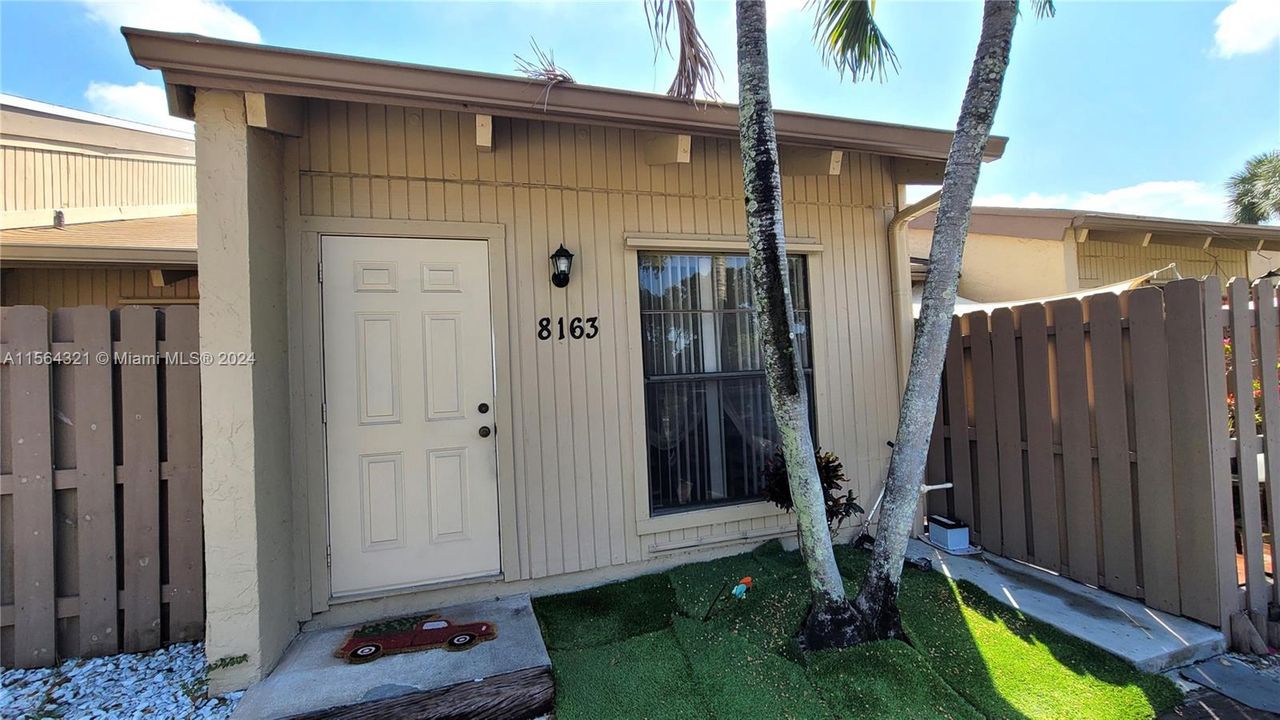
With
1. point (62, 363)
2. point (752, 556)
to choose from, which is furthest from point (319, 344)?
point (752, 556)

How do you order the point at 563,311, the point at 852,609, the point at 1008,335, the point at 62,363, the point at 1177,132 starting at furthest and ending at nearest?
the point at 1177,132
the point at 1008,335
the point at 563,311
the point at 62,363
the point at 852,609

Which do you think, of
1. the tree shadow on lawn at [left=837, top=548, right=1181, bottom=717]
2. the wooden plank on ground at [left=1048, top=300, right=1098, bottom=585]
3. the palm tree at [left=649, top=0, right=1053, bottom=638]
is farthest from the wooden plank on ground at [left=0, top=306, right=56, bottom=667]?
the wooden plank on ground at [left=1048, top=300, right=1098, bottom=585]

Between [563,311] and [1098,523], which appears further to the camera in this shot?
[563,311]

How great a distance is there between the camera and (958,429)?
12.4 feet

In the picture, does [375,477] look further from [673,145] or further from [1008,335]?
[1008,335]

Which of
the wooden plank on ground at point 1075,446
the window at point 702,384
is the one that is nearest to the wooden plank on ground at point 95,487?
the window at point 702,384

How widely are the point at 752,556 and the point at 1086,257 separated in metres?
6.73

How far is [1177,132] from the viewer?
9.91m

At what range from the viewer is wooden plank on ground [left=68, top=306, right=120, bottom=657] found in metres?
2.46

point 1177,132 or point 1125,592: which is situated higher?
point 1177,132

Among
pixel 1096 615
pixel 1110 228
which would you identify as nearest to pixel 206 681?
pixel 1096 615

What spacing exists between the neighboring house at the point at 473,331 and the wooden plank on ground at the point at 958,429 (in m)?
0.55

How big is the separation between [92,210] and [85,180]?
0.45 metres

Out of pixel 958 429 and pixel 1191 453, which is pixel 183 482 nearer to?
pixel 958 429
